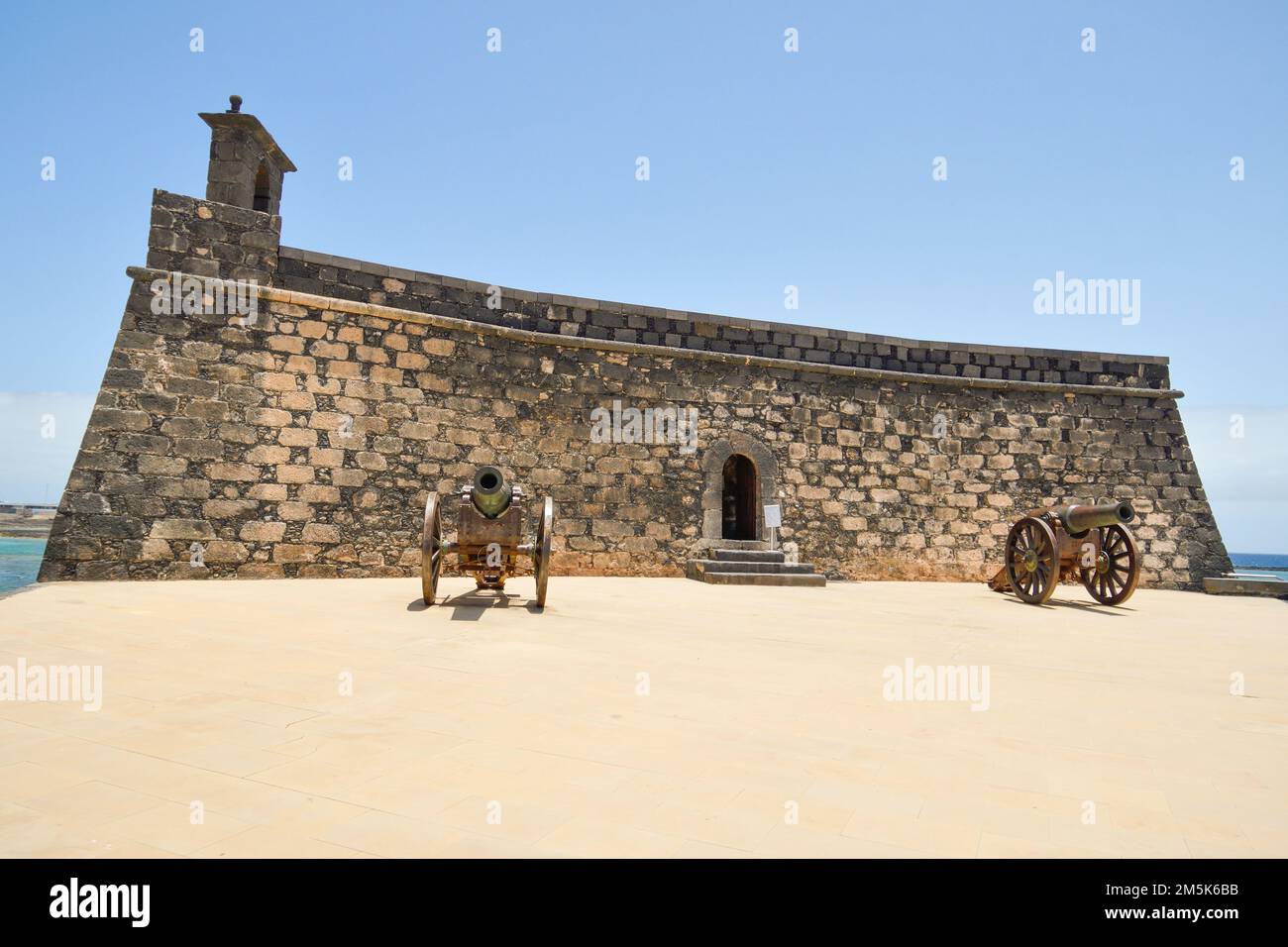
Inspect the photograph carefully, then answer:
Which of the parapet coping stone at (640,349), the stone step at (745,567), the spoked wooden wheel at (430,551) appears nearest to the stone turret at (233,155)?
the parapet coping stone at (640,349)

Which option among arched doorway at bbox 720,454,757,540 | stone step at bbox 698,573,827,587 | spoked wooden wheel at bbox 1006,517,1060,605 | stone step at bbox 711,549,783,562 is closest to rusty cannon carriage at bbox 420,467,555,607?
stone step at bbox 698,573,827,587

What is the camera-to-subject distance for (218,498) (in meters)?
7.73

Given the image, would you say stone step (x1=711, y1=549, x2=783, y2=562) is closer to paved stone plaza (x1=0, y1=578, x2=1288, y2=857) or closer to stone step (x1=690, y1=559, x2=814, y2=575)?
stone step (x1=690, y1=559, x2=814, y2=575)

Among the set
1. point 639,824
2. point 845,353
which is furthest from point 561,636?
point 845,353

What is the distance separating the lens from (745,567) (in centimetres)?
965

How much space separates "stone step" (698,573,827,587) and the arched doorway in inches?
62.8

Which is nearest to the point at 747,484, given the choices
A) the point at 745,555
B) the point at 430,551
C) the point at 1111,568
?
the point at 745,555

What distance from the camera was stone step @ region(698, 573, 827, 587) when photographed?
9.23 m

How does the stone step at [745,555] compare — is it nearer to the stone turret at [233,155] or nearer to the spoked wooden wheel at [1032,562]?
the spoked wooden wheel at [1032,562]

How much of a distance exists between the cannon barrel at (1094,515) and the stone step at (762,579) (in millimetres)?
2975

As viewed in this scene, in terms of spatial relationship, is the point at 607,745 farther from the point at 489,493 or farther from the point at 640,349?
the point at 640,349

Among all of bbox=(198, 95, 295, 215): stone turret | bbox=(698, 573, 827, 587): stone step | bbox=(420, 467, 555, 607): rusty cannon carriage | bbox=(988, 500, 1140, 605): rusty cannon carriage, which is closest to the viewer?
bbox=(420, 467, 555, 607): rusty cannon carriage

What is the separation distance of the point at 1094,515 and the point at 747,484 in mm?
4905
